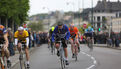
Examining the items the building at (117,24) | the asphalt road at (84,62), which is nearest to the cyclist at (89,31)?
the asphalt road at (84,62)

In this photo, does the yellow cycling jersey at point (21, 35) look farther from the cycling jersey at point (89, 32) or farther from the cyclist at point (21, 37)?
the cycling jersey at point (89, 32)

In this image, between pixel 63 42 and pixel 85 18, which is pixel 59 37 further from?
pixel 85 18

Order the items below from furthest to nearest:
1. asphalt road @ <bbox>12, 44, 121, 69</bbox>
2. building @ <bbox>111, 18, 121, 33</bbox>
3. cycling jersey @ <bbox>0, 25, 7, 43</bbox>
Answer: building @ <bbox>111, 18, 121, 33</bbox> → asphalt road @ <bbox>12, 44, 121, 69</bbox> → cycling jersey @ <bbox>0, 25, 7, 43</bbox>

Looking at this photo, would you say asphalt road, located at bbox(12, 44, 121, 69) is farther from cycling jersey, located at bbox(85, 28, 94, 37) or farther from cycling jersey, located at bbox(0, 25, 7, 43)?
cycling jersey, located at bbox(85, 28, 94, 37)

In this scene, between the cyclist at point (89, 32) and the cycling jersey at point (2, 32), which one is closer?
the cycling jersey at point (2, 32)

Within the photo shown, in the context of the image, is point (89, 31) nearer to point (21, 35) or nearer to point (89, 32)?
point (89, 32)

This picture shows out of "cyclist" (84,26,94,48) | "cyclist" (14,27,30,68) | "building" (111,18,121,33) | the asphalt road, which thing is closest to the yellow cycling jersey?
"cyclist" (14,27,30,68)

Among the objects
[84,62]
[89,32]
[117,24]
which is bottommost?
[84,62]

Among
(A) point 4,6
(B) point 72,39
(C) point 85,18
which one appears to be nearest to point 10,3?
(A) point 4,6

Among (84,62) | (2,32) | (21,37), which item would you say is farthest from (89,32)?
(2,32)

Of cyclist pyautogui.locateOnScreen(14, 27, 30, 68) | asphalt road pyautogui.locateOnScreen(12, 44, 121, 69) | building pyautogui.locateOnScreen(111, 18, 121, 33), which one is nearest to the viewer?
cyclist pyautogui.locateOnScreen(14, 27, 30, 68)

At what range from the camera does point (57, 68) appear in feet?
46.2

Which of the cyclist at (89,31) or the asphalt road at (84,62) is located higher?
the cyclist at (89,31)

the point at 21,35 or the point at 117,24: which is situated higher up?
the point at 117,24
